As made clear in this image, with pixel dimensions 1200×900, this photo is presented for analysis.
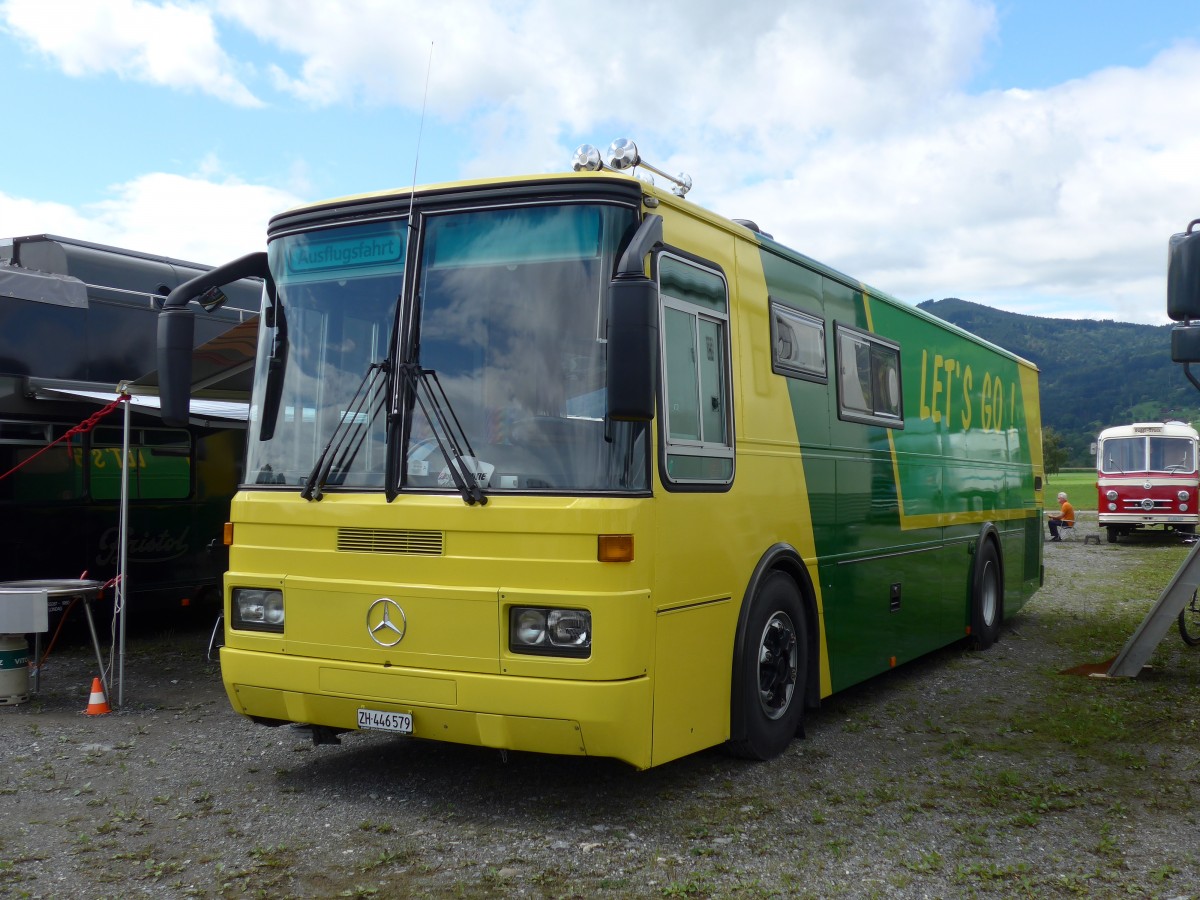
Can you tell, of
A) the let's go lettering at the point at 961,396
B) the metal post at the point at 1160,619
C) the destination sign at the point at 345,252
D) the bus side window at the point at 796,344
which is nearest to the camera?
the destination sign at the point at 345,252

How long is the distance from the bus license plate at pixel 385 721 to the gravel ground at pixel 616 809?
0.44 metres

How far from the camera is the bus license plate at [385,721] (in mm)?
5547

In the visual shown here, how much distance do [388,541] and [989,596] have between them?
7818 mm

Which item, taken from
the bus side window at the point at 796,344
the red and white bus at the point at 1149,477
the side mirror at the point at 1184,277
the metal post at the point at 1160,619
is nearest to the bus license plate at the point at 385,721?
the bus side window at the point at 796,344

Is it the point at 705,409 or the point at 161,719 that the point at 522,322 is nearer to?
the point at 705,409

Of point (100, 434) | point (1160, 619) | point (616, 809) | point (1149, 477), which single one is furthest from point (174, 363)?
point (1149, 477)

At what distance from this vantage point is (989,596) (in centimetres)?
1167

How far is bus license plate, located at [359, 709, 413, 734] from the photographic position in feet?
18.2

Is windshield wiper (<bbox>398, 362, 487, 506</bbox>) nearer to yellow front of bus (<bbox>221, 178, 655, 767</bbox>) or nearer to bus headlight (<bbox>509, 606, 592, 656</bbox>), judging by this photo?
yellow front of bus (<bbox>221, 178, 655, 767</bbox>)

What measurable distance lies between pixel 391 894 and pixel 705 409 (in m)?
2.79

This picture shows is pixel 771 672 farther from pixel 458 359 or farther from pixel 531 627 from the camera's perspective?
pixel 458 359

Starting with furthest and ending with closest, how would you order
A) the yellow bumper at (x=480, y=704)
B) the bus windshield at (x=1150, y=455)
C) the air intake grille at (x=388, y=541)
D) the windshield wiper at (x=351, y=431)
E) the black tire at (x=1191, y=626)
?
the bus windshield at (x=1150, y=455) < the black tire at (x=1191, y=626) < the windshield wiper at (x=351, y=431) < the air intake grille at (x=388, y=541) < the yellow bumper at (x=480, y=704)

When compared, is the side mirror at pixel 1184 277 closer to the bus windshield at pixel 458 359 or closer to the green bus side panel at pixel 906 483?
the green bus side panel at pixel 906 483

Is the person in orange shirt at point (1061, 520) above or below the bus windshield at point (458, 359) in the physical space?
below
